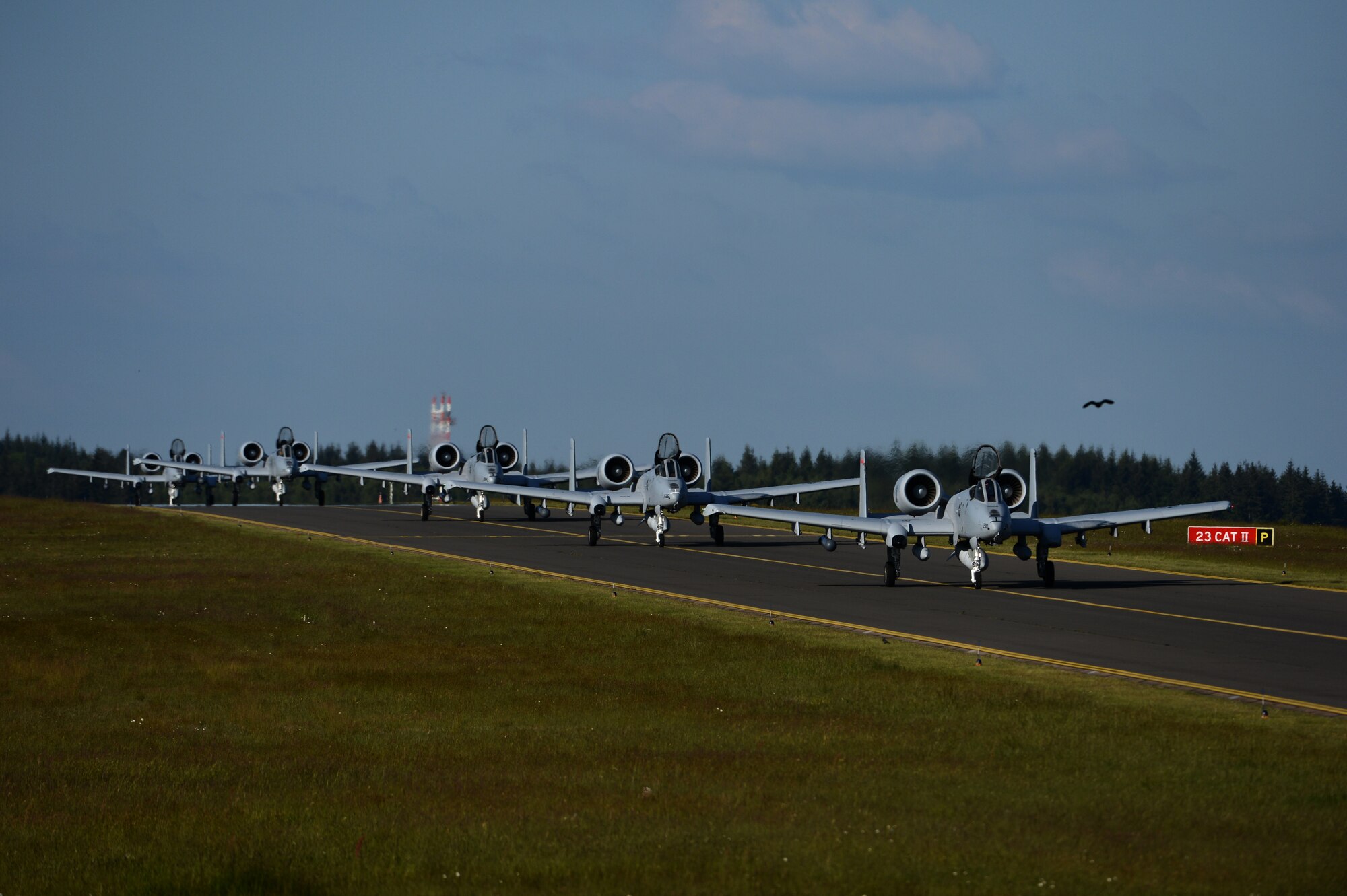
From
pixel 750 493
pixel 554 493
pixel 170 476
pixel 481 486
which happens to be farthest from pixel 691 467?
pixel 170 476

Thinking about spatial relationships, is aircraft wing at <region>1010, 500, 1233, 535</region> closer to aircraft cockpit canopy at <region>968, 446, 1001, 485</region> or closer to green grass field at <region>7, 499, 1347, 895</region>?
aircraft cockpit canopy at <region>968, 446, 1001, 485</region>

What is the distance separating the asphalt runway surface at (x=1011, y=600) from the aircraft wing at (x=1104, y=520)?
5.08 feet

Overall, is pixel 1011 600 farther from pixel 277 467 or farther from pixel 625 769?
pixel 277 467

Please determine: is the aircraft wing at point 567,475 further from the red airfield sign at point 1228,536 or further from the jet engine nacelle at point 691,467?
the red airfield sign at point 1228,536

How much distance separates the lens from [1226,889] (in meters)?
9.62

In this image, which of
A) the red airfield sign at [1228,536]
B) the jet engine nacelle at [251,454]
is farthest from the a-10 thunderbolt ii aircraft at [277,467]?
the red airfield sign at [1228,536]

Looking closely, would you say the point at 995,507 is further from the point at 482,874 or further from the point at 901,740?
the point at 482,874

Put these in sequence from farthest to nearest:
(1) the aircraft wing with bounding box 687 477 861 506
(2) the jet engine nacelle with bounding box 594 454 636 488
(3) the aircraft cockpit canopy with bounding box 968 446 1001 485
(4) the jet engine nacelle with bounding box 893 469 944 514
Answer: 1. (2) the jet engine nacelle with bounding box 594 454 636 488
2. (1) the aircraft wing with bounding box 687 477 861 506
3. (4) the jet engine nacelle with bounding box 893 469 944 514
4. (3) the aircraft cockpit canopy with bounding box 968 446 1001 485

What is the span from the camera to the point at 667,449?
2029 inches

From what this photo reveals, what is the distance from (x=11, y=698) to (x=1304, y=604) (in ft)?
86.9

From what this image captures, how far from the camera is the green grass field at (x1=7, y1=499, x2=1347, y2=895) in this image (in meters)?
10.4

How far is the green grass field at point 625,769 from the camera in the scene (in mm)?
10391

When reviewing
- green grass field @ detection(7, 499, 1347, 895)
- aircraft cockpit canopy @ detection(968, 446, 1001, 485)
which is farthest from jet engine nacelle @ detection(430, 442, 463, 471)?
green grass field @ detection(7, 499, 1347, 895)

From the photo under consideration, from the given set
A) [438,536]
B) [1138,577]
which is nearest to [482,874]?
[1138,577]
